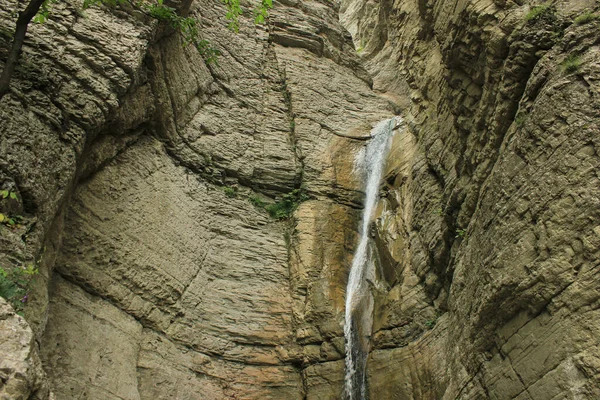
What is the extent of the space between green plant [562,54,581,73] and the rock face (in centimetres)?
3

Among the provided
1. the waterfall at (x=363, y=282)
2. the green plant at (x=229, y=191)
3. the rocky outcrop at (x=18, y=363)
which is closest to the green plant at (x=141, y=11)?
the rocky outcrop at (x=18, y=363)

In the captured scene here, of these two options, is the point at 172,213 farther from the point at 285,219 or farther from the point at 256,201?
the point at 285,219

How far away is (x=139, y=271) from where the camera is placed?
12.4 meters

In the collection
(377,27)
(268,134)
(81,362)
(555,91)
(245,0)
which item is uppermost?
(377,27)

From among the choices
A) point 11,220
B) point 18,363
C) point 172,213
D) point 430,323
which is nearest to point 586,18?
point 430,323

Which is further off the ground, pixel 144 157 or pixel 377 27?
pixel 377 27

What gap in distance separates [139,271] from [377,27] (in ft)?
65.3

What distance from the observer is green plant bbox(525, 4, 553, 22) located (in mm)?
8891

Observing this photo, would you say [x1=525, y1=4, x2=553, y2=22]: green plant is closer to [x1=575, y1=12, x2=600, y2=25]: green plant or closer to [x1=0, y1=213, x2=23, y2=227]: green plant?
[x1=575, y1=12, x2=600, y2=25]: green plant


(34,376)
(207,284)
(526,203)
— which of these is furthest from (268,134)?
(34,376)

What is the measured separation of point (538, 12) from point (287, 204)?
939cm

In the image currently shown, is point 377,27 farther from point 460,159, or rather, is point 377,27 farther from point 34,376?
point 34,376

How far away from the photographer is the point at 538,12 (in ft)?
29.5

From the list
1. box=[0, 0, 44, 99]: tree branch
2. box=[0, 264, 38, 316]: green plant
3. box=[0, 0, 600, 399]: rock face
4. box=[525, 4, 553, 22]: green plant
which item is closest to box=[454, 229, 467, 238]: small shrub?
box=[0, 0, 600, 399]: rock face
